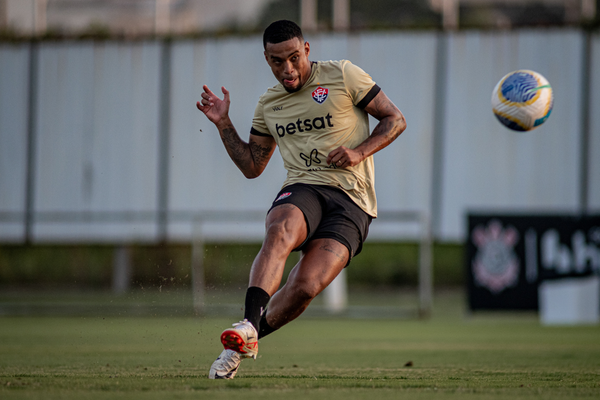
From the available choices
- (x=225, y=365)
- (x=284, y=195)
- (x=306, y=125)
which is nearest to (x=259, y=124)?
(x=306, y=125)

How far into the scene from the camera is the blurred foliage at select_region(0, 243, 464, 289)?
17375mm

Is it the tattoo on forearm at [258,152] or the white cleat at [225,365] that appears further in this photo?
the tattoo on forearm at [258,152]

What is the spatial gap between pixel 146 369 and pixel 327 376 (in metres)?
1.31

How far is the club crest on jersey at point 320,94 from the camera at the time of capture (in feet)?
16.2

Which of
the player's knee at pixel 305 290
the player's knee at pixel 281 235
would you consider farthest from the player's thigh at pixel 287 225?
→ the player's knee at pixel 305 290

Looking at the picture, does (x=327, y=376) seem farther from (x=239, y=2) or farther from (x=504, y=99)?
(x=239, y=2)

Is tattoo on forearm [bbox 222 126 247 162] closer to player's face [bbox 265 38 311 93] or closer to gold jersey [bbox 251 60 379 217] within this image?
gold jersey [bbox 251 60 379 217]

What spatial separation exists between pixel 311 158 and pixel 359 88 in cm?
57

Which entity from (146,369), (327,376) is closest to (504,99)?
(327,376)

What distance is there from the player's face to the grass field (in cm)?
190

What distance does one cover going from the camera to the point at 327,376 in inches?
185

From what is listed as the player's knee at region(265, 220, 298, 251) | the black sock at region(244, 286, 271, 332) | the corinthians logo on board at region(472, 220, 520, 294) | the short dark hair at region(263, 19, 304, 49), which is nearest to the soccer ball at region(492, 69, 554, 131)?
the short dark hair at region(263, 19, 304, 49)

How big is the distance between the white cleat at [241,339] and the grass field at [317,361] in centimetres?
18

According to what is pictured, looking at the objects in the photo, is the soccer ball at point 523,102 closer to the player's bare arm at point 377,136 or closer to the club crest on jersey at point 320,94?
the player's bare arm at point 377,136
